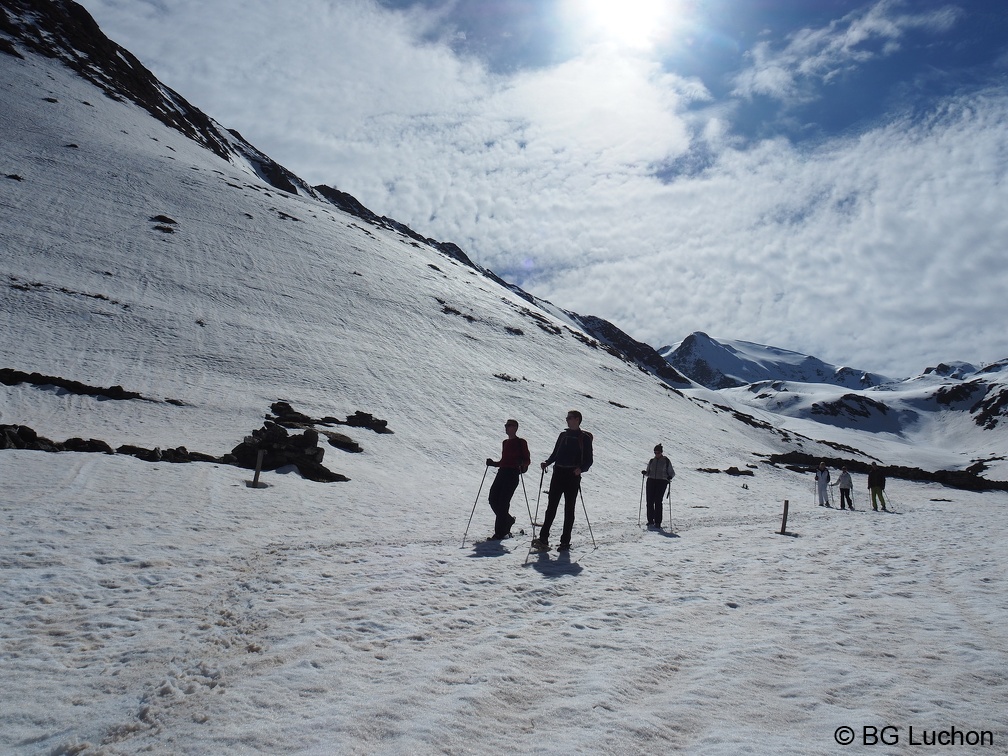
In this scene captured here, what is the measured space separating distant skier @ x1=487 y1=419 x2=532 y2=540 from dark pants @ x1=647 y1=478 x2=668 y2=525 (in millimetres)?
5710

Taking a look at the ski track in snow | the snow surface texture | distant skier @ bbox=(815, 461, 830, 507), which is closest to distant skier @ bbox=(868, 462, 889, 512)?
distant skier @ bbox=(815, 461, 830, 507)

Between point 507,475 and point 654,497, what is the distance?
6175 millimetres

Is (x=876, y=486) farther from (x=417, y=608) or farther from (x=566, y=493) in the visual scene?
(x=417, y=608)

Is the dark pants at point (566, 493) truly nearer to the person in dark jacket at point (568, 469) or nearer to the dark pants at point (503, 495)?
the person in dark jacket at point (568, 469)

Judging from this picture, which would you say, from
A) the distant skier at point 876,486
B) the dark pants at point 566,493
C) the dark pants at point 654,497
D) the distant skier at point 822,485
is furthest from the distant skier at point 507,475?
the distant skier at point 876,486

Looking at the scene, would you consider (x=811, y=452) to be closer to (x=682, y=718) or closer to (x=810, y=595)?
(x=810, y=595)

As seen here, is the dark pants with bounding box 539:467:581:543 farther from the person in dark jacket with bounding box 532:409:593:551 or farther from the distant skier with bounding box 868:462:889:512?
the distant skier with bounding box 868:462:889:512

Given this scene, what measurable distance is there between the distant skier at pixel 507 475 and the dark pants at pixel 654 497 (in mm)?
5710

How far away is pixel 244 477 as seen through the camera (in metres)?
14.1

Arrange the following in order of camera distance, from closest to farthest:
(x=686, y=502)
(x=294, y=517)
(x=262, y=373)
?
(x=294, y=517) < (x=686, y=502) < (x=262, y=373)

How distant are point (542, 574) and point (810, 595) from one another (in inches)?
133

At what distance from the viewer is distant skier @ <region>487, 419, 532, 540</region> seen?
10.0 m

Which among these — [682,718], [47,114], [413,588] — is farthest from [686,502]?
[47,114]

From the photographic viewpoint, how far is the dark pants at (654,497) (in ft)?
47.5
